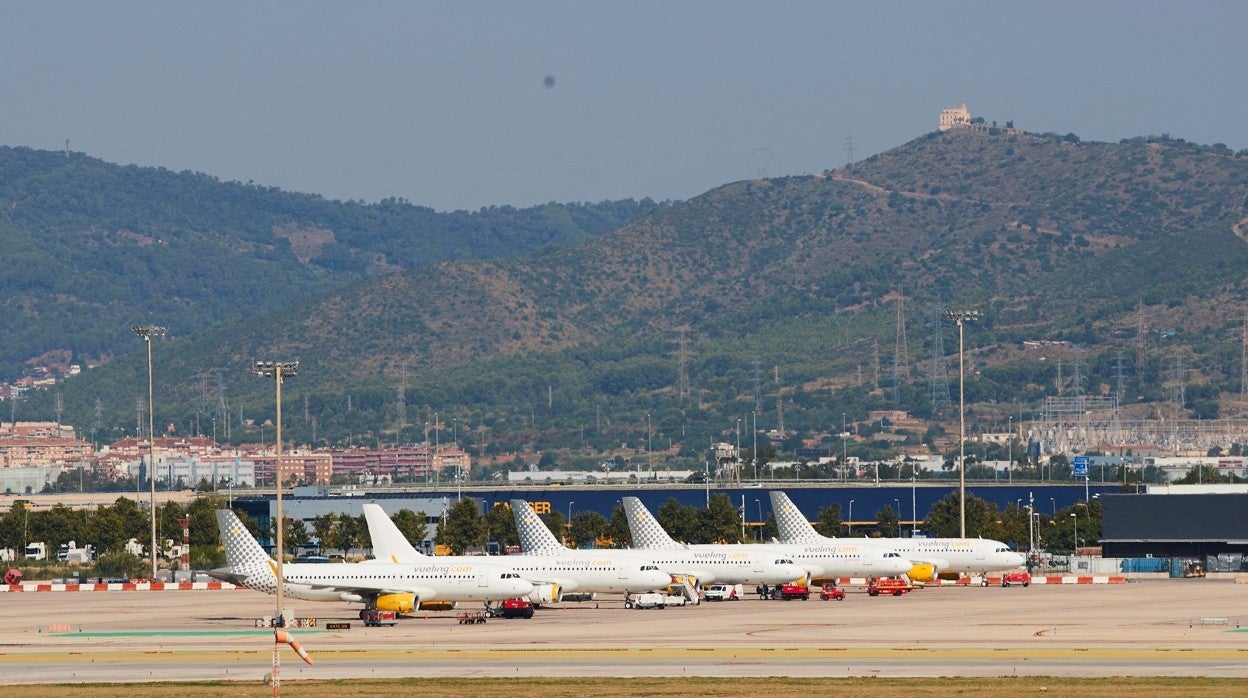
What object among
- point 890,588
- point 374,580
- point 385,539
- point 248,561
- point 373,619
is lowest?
point 890,588

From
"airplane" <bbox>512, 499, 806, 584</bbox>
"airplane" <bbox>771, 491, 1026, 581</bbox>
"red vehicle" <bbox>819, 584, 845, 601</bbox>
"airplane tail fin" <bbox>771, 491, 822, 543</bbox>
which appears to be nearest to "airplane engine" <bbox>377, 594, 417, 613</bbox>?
"airplane" <bbox>512, 499, 806, 584</bbox>

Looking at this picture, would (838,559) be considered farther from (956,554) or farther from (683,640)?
(683,640)

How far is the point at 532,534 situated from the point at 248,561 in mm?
33831

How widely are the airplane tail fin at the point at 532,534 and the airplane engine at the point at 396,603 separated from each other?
34.6 m

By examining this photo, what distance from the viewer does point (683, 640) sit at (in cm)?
9100

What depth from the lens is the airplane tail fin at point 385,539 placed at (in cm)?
12594

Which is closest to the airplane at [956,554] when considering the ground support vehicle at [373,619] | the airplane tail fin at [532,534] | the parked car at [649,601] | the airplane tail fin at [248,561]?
the airplane tail fin at [532,534]

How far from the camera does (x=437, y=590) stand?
112 meters

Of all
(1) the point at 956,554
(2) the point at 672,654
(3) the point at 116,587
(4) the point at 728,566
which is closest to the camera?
(2) the point at 672,654

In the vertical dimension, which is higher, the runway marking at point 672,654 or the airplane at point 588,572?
the airplane at point 588,572

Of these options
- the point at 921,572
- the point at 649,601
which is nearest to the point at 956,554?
the point at 921,572

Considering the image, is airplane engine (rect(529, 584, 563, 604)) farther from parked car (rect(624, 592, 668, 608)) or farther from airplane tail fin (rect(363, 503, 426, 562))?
airplane tail fin (rect(363, 503, 426, 562))

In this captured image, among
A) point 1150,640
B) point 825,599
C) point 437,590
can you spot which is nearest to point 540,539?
point 825,599

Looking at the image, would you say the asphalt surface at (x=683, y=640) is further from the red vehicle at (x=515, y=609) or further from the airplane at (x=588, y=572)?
the airplane at (x=588, y=572)
